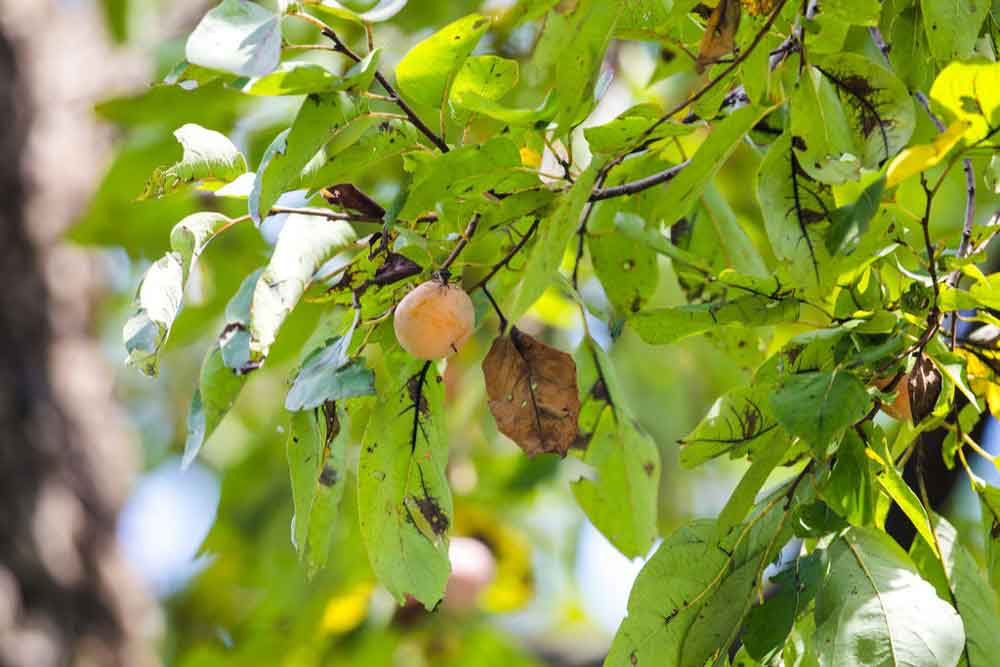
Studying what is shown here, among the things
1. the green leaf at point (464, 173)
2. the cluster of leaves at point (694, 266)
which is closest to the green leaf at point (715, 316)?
the cluster of leaves at point (694, 266)

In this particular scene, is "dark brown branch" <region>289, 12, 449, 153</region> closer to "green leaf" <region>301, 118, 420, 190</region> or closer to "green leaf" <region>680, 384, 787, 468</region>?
"green leaf" <region>301, 118, 420, 190</region>

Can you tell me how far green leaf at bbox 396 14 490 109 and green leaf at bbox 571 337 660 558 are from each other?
0.84 ft

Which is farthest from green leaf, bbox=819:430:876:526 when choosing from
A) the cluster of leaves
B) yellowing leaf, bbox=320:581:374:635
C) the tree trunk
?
the tree trunk

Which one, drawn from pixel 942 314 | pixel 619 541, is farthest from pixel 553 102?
pixel 619 541

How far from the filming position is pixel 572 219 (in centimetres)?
49

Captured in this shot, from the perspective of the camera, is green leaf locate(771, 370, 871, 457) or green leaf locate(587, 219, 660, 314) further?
green leaf locate(587, 219, 660, 314)

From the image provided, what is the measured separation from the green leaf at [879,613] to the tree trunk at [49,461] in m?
1.92

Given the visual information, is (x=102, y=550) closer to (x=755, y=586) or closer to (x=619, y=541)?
(x=619, y=541)

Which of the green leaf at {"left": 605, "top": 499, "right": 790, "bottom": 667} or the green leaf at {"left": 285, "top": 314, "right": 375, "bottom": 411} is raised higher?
the green leaf at {"left": 285, "top": 314, "right": 375, "bottom": 411}

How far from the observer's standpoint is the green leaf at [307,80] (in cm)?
50

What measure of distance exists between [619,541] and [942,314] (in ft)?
1.10

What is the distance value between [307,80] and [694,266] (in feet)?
0.72

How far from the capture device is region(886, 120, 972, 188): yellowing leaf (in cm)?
46

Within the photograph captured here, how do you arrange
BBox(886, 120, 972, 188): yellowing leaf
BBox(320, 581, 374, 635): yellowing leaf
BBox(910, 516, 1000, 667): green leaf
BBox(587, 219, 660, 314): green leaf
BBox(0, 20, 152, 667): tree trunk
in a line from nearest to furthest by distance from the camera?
BBox(886, 120, 972, 188): yellowing leaf < BBox(910, 516, 1000, 667): green leaf < BBox(587, 219, 660, 314): green leaf < BBox(320, 581, 374, 635): yellowing leaf < BBox(0, 20, 152, 667): tree trunk
